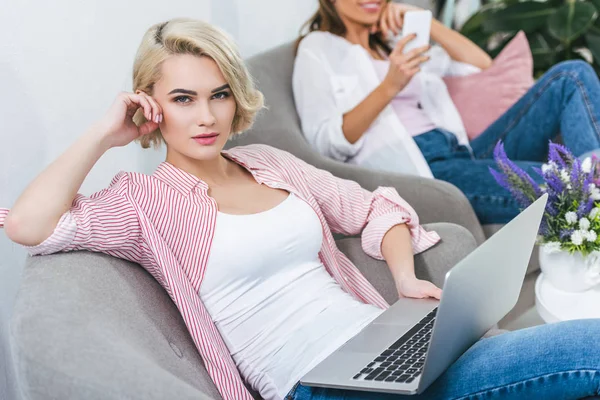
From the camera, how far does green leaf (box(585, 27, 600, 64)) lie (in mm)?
3174

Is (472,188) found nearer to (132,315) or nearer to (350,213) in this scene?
(350,213)

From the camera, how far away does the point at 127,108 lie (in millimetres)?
1375

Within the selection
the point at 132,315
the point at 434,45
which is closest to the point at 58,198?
the point at 132,315

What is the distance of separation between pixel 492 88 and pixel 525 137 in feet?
0.77

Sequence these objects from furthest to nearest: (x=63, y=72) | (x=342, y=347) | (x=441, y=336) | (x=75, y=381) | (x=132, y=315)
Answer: (x=63, y=72) < (x=342, y=347) < (x=132, y=315) < (x=441, y=336) < (x=75, y=381)

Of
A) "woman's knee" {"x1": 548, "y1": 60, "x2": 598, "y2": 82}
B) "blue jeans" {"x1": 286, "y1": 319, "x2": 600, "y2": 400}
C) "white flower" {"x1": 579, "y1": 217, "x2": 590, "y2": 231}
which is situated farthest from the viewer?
"woman's knee" {"x1": 548, "y1": 60, "x2": 598, "y2": 82}

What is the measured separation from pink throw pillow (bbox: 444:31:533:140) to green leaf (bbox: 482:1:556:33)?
669 mm

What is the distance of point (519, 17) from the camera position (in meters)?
3.28

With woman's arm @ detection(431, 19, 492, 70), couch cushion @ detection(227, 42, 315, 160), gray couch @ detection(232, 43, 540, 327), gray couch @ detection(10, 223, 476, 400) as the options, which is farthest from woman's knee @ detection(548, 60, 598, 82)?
gray couch @ detection(10, 223, 476, 400)

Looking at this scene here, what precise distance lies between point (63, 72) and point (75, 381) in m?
0.80

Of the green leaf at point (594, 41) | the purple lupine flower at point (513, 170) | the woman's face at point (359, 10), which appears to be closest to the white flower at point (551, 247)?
the purple lupine flower at point (513, 170)

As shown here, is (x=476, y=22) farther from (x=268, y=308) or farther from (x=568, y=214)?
(x=268, y=308)

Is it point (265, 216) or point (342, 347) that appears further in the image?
point (265, 216)

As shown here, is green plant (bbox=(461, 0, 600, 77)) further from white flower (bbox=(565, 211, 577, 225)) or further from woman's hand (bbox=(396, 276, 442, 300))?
woman's hand (bbox=(396, 276, 442, 300))
